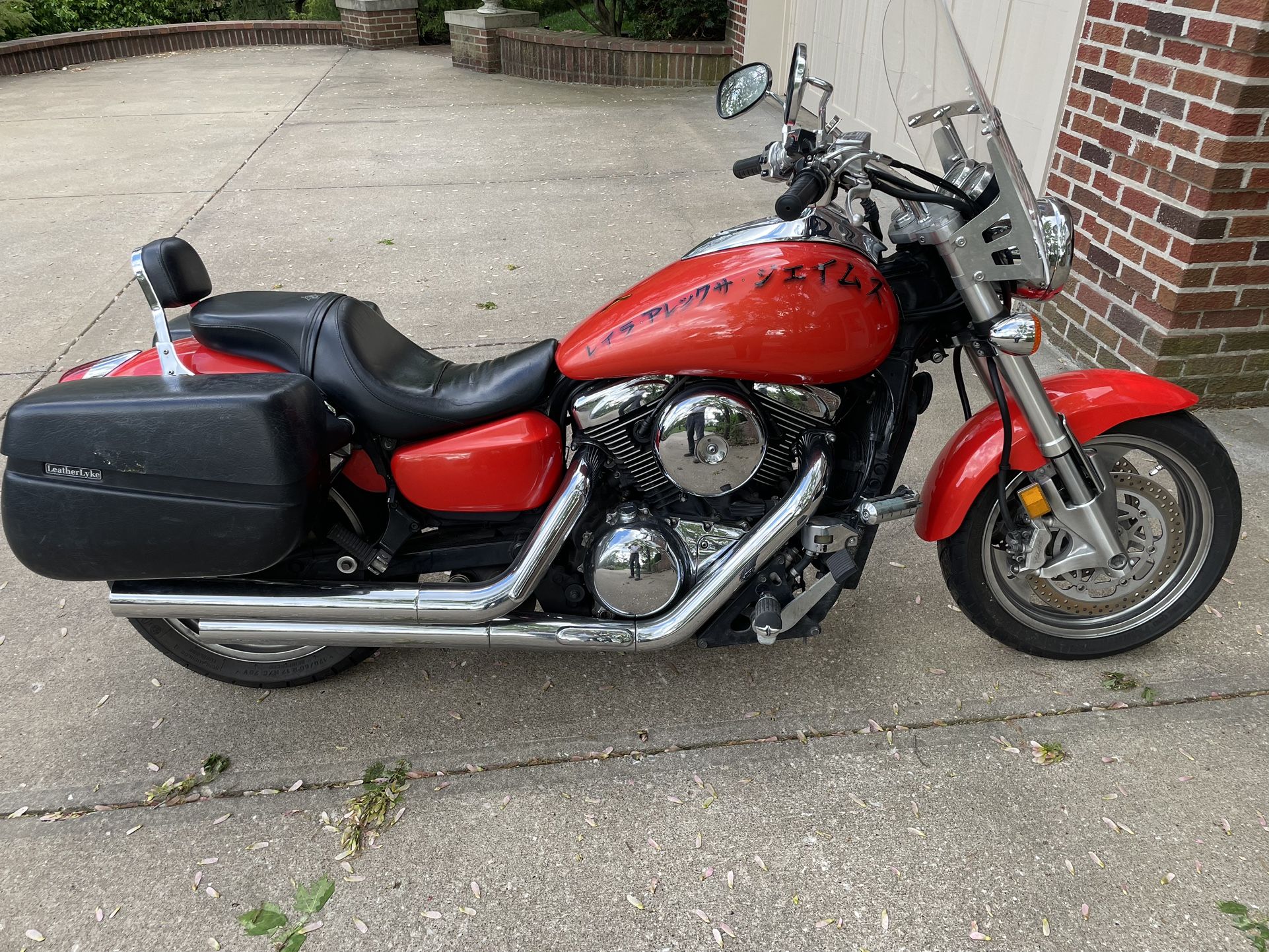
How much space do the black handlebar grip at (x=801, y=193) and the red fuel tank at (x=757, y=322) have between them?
5.1 inches

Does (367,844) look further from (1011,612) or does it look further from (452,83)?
(452,83)

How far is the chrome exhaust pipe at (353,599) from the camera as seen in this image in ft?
7.27

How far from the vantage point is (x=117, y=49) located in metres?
12.6

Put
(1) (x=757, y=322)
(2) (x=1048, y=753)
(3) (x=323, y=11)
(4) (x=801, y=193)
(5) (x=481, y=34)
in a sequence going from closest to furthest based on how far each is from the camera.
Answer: (4) (x=801, y=193)
(1) (x=757, y=322)
(2) (x=1048, y=753)
(5) (x=481, y=34)
(3) (x=323, y=11)

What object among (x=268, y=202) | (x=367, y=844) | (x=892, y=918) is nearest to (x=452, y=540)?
(x=367, y=844)

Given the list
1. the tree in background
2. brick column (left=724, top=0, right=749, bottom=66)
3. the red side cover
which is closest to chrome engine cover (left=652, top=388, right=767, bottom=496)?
the red side cover

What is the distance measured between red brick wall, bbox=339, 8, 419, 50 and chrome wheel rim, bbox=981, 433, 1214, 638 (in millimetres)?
12840

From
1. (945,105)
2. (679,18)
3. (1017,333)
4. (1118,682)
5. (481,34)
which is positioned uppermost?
(945,105)

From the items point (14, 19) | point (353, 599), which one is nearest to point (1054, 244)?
point (353, 599)

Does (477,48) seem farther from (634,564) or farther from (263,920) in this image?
(263,920)

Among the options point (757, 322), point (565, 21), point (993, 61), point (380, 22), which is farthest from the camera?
point (565, 21)

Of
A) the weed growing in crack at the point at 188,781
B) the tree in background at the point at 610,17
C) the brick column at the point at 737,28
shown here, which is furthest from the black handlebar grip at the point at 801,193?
the tree in background at the point at 610,17

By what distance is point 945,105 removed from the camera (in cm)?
204

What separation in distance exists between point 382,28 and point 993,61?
1041 cm
